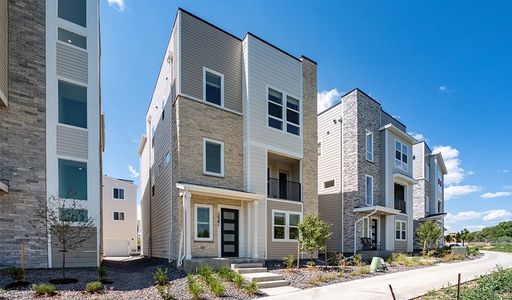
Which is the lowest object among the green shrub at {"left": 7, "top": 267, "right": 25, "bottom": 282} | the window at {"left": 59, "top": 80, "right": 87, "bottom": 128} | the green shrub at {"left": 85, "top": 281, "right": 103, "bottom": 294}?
the green shrub at {"left": 85, "top": 281, "right": 103, "bottom": 294}

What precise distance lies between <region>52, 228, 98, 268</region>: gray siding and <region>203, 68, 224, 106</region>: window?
7041 mm

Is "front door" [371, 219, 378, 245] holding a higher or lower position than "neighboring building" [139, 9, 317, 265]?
lower

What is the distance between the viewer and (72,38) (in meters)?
12.2

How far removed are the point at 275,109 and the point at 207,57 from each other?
4.10 m

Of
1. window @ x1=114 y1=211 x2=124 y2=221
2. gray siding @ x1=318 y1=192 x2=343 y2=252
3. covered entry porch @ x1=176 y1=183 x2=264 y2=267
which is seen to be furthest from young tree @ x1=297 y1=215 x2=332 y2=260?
window @ x1=114 y1=211 x2=124 y2=221

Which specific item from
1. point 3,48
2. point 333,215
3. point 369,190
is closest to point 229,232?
point 333,215

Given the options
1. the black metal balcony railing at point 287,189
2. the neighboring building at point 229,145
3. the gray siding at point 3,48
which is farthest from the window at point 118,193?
the gray siding at point 3,48

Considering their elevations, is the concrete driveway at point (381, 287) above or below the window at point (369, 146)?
below

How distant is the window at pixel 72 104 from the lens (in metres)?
11.8

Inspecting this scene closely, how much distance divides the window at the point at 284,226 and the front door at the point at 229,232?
6.29ft

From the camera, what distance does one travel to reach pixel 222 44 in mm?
14617

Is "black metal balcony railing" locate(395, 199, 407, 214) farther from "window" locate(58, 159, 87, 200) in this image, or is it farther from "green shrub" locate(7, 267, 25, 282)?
"green shrub" locate(7, 267, 25, 282)

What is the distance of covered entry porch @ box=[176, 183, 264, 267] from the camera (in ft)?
39.2

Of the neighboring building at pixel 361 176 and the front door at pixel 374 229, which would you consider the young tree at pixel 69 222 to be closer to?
the neighboring building at pixel 361 176
